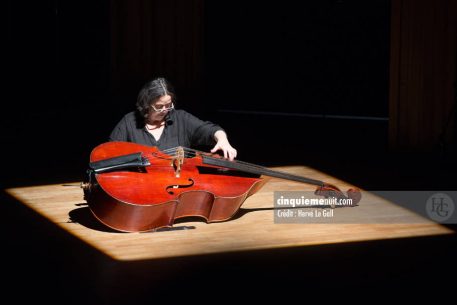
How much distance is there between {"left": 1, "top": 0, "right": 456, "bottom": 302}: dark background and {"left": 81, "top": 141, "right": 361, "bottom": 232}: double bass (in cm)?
132

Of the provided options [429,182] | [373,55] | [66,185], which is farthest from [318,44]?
[66,185]

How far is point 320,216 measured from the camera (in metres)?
4.15

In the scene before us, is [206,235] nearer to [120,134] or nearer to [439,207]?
→ [120,134]

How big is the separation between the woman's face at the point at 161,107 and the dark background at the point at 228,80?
4.45 ft

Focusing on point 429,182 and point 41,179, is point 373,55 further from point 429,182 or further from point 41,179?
point 41,179

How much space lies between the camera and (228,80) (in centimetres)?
873

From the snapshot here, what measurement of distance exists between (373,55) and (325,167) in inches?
92.5

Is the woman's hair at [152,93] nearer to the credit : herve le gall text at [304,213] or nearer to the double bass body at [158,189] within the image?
the double bass body at [158,189]

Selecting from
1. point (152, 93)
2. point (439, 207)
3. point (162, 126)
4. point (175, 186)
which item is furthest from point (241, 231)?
point (439, 207)

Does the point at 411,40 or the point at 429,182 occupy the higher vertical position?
the point at 411,40

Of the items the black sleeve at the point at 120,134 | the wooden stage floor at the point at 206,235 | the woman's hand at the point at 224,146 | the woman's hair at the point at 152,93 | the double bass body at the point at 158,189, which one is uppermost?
the woman's hair at the point at 152,93

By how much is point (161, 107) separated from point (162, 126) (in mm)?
152

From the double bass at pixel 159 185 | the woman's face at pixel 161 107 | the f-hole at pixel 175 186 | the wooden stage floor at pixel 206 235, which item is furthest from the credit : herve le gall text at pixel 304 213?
the woman's face at pixel 161 107

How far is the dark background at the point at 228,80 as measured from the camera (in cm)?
597
